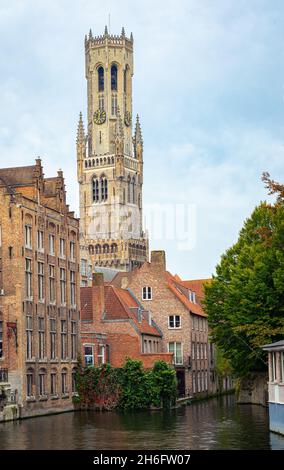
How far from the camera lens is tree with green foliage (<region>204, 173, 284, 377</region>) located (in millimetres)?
57750

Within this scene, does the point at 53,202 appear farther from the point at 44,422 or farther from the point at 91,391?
the point at 44,422

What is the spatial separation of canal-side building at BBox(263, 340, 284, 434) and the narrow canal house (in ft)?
69.9

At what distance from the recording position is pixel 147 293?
82250mm

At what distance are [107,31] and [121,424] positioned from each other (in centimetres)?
15710

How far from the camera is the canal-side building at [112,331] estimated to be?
72000 mm

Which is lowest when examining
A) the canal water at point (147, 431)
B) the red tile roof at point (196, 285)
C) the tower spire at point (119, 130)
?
the canal water at point (147, 431)

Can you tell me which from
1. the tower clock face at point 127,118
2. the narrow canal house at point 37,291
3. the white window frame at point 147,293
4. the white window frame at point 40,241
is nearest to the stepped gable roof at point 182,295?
the white window frame at point 147,293

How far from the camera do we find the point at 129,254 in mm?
181875

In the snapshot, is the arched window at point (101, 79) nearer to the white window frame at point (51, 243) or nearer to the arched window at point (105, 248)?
the arched window at point (105, 248)

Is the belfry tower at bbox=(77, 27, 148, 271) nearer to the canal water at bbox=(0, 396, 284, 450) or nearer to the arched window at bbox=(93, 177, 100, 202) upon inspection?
the arched window at bbox=(93, 177, 100, 202)

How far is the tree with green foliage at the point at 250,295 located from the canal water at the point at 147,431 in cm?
454

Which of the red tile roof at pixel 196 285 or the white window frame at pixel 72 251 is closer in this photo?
the white window frame at pixel 72 251
